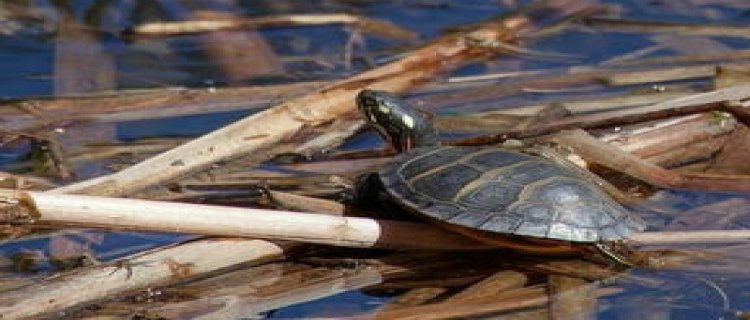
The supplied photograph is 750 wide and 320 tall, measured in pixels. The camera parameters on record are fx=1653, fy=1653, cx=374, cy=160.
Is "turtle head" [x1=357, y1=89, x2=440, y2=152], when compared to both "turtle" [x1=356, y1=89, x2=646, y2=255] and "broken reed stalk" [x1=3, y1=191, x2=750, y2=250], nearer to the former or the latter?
"turtle" [x1=356, y1=89, x2=646, y2=255]

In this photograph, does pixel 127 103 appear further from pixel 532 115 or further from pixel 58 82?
pixel 532 115

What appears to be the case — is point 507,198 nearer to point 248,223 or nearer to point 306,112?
point 248,223

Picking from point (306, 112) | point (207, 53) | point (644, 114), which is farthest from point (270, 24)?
point (644, 114)

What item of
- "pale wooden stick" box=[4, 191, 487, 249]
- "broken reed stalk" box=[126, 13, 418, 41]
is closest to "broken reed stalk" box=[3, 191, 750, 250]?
"pale wooden stick" box=[4, 191, 487, 249]

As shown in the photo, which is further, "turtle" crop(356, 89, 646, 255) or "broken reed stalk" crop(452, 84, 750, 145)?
"broken reed stalk" crop(452, 84, 750, 145)

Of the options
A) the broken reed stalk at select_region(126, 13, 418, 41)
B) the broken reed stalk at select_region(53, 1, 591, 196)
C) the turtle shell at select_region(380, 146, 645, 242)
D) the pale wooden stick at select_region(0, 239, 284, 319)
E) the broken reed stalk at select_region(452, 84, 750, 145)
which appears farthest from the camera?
the broken reed stalk at select_region(126, 13, 418, 41)

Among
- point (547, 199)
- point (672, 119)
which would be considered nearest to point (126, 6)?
point (672, 119)
